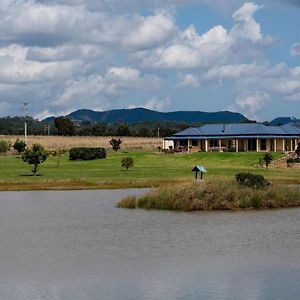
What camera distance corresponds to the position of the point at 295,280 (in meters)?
22.9

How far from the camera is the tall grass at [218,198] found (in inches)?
1642

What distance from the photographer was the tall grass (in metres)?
41.7

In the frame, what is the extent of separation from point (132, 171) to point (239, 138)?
32.2 metres

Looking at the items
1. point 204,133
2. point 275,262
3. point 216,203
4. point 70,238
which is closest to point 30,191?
point 216,203

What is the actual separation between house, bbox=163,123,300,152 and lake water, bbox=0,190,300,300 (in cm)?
6125

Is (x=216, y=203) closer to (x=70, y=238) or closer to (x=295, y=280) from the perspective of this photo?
(x=70, y=238)

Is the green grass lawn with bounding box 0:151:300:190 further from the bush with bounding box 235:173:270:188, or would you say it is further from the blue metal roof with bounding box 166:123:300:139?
the blue metal roof with bounding box 166:123:300:139

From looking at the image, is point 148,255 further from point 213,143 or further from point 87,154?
point 213,143

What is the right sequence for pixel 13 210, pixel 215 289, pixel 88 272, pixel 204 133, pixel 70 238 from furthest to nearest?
pixel 204 133 < pixel 13 210 < pixel 70 238 < pixel 88 272 < pixel 215 289

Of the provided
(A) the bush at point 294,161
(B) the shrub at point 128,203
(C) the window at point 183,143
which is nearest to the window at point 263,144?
(C) the window at point 183,143

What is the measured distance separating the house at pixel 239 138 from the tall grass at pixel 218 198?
59.3 m

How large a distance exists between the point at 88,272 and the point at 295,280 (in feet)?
20.4

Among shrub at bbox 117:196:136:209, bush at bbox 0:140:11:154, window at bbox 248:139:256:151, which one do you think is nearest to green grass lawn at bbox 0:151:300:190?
shrub at bbox 117:196:136:209

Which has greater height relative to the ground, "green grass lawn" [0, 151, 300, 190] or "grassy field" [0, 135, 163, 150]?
"grassy field" [0, 135, 163, 150]
